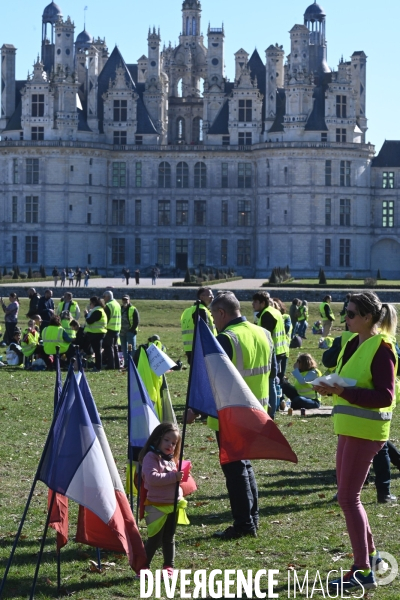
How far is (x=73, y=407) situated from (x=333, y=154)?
6633cm

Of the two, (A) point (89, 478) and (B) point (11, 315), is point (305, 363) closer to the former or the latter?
(A) point (89, 478)

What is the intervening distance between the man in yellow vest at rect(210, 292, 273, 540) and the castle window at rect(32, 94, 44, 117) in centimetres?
6650

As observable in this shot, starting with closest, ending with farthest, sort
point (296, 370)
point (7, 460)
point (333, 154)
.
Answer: point (7, 460) → point (296, 370) → point (333, 154)

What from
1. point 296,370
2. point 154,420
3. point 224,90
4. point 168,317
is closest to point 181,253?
point 224,90

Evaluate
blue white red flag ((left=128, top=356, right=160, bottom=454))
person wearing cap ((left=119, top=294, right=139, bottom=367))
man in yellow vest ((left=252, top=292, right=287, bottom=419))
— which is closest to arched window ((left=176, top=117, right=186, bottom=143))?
person wearing cap ((left=119, top=294, right=139, bottom=367))

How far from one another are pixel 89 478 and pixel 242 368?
2.46m

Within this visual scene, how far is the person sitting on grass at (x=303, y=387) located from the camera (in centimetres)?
1873

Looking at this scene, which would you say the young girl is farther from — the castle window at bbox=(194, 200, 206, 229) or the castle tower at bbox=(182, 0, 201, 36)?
the castle tower at bbox=(182, 0, 201, 36)

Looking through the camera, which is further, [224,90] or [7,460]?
[224,90]

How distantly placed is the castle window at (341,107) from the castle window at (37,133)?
1830cm

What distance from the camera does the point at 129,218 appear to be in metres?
77.1

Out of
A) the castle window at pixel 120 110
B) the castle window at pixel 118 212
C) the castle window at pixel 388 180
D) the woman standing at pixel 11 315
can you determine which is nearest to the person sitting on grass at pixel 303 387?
the woman standing at pixel 11 315

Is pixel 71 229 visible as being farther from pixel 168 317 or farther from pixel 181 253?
pixel 168 317

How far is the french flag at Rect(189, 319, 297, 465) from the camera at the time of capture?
400 inches
